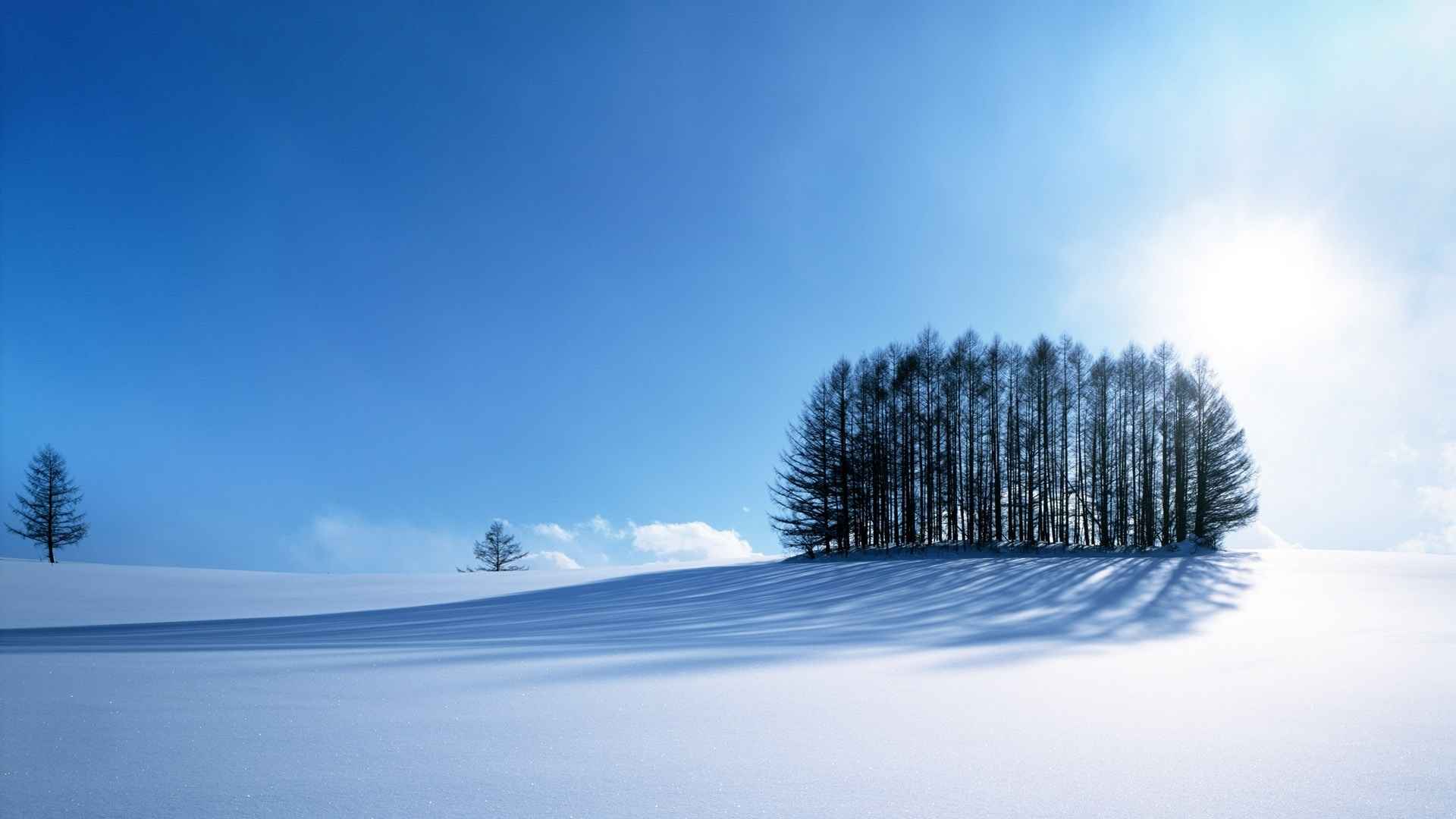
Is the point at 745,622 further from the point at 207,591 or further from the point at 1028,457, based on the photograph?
the point at 1028,457

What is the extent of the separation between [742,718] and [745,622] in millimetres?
4638

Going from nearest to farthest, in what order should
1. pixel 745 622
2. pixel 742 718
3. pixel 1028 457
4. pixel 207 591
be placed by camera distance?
1. pixel 742 718
2. pixel 745 622
3. pixel 207 591
4. pixel 1028 457

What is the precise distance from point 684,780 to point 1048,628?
583 centimetres

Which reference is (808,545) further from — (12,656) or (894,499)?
(12,656)

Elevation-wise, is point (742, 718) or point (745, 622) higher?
point (742, 718)

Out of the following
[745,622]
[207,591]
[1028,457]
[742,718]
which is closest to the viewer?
[742,718]

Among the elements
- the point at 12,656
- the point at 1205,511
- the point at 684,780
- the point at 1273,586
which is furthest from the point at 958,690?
the point at 1205,511

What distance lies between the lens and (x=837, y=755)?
2217mm

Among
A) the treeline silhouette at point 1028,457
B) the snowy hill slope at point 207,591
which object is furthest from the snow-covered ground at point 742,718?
the treeline silhouette at point 1028,457

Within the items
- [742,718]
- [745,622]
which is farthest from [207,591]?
[742,718]

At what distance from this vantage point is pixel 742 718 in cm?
275

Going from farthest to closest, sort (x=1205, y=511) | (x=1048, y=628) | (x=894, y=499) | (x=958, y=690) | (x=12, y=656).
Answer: (x=894, y=499), (x=1205, y=511), (x=1048, y=628), (x=12, y=656), (x=958, y=690)

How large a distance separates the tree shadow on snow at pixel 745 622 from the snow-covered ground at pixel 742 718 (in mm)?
87

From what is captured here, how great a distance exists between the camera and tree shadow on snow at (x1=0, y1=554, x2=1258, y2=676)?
16.3 feet
